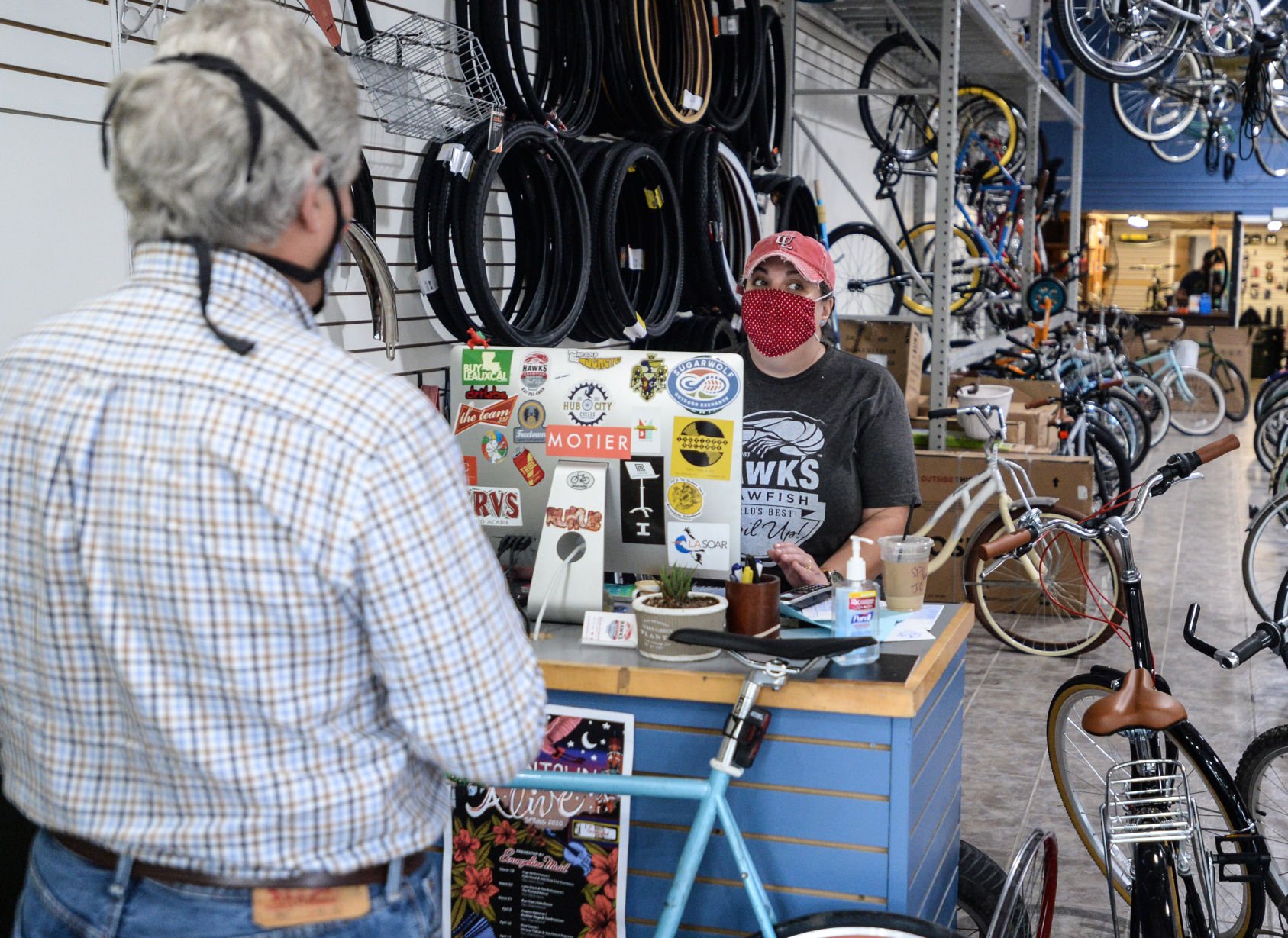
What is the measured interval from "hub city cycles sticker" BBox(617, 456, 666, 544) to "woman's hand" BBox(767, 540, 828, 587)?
319 millimetres

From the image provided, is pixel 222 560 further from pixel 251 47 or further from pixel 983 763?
pixel 983 763

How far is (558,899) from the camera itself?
2.09m

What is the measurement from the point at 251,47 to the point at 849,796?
1428 millimetres

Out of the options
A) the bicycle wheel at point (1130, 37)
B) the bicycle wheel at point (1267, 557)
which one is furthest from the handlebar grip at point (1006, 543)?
the bicycle wheel at point (1130, 37)

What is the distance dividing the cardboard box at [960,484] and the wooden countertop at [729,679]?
144 inches

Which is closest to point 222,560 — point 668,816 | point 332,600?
point 332,600

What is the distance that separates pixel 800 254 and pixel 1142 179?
1629 centimetres

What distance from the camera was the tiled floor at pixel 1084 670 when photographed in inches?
145

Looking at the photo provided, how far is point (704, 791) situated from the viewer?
1841 millimetres

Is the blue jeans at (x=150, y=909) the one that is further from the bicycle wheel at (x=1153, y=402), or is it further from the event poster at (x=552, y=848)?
the bicycle wheel at (x=1153, y=402)

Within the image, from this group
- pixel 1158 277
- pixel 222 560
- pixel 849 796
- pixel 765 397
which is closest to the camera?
pixel 222 560

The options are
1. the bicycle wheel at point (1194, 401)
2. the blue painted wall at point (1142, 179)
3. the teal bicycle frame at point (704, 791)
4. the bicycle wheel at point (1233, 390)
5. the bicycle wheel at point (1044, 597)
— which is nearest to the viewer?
the teal bicycle frame at point (704, 791)

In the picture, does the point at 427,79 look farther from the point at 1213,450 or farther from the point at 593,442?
the point at 1213,450

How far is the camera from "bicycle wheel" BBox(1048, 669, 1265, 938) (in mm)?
2770
